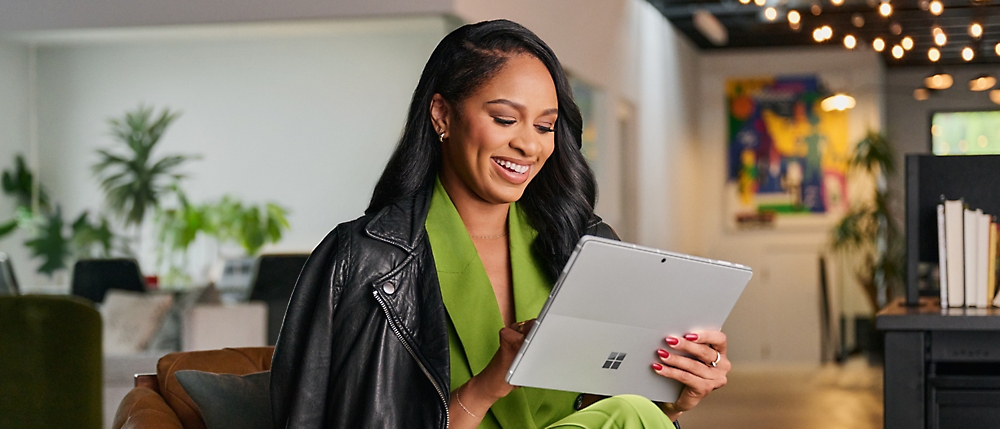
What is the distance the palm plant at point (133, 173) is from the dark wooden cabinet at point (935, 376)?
4.59 m

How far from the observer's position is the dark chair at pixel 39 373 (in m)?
1.41

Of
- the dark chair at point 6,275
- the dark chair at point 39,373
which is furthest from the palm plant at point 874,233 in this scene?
the dark chair at point 39,373

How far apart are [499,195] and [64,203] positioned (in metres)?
5.28

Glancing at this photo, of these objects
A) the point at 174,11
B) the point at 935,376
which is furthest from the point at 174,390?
the point at 174,11

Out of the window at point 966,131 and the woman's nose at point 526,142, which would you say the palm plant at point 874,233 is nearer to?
the window at point 966,131

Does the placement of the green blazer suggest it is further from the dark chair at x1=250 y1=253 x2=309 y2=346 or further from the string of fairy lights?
the string of fairy lights

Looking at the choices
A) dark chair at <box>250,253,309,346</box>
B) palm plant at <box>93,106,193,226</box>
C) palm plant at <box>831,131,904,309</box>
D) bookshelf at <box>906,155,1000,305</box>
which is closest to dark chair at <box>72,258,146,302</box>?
palm plant at <box>93,106,193,226</box>

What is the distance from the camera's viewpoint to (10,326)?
4.65 ft

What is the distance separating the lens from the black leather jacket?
1726 mm

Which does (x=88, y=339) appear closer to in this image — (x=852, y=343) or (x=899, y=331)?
(x=899, y=331)

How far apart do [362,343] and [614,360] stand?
0.40m

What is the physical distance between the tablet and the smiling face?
0.34 meters

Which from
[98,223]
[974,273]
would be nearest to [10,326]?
[974,273]

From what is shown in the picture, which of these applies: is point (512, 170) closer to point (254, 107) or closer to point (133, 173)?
point (254, 107)
